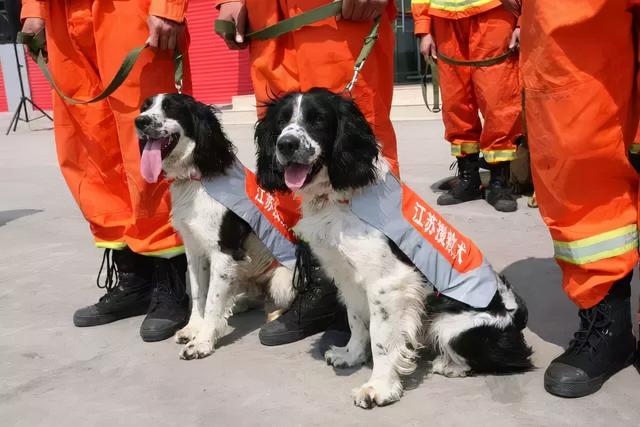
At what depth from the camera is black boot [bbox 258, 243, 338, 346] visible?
3.18 meters

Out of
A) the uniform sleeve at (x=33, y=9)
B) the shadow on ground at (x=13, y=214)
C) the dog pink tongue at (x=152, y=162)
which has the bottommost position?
the shadow on ground at (x=13, y=214)

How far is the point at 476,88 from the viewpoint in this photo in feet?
17.7

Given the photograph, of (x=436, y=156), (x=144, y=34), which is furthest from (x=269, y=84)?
(x=436, y=156)

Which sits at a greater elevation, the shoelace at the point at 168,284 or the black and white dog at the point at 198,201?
the black and white dog at the point at 198,201

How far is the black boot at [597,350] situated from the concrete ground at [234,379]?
51mm

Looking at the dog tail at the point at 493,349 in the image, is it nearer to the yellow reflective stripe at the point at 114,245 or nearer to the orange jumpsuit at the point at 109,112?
the orange jumpsuit at the point at 109,112

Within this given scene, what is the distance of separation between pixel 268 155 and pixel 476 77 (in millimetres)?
3133

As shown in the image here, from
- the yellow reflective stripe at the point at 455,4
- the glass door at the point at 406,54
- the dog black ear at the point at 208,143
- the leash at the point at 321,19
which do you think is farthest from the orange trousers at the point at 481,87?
the glass door at the point at 406,54

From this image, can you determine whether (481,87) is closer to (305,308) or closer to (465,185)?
(465,185)

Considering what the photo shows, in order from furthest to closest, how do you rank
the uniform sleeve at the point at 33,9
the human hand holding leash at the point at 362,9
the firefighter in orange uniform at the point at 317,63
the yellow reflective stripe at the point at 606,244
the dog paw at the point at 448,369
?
1. the uniform sleeve at the point at 33,9
2. the firefighter in orange uniform at the point at 317,63
3. the human hand holding leash at the point at 362,9
4. the dog paw at the point at 448,369
5. the yellow reflective stripe at the point at 606,244

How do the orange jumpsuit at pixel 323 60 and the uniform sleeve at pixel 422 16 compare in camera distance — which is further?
the uniform sleeve at pixel 422 16

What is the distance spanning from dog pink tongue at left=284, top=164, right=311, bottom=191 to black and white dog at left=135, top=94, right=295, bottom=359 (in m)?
0.75

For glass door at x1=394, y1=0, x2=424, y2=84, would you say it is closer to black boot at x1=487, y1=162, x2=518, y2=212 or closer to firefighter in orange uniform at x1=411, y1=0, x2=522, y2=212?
firefighter in orange uniform at x1=411, y1=0, x2=522, y2=212

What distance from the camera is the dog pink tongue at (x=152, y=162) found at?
3.07 m
